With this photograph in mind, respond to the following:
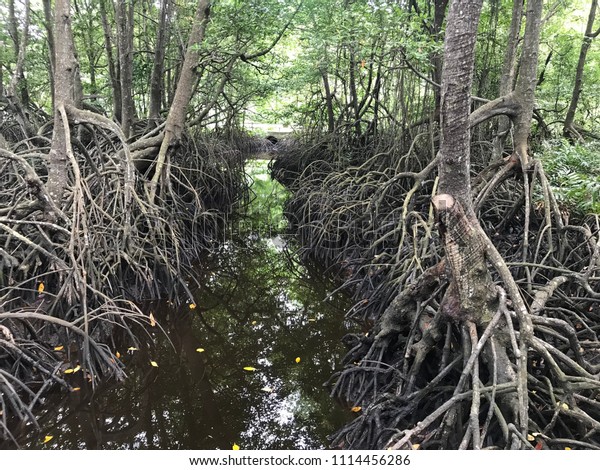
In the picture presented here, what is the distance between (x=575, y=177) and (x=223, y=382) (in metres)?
3.98

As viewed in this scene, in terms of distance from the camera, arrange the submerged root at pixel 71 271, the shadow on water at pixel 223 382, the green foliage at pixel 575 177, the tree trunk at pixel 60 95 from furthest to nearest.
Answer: the green foliage at pixel 575 177 → the tree trunk at pixel 60 95 → the submerged root at pixel 71 271 → the shadow on water at pixel 223 382

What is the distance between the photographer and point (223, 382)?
380cm

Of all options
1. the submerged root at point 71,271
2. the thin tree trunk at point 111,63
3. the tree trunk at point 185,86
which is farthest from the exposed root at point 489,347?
the thin tree trunk at point 111,63

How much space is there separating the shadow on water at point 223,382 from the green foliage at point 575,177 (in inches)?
102

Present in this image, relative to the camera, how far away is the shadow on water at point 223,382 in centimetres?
Answer: 313

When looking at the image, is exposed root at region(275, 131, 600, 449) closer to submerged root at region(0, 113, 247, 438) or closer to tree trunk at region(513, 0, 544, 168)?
tree trunk at region(513, 0, 544, 168)

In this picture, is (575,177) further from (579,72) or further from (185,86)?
(185,86)

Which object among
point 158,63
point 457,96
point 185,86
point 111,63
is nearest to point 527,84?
point 457,96

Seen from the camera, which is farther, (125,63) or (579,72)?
(579,72)

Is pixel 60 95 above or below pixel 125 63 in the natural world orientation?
below

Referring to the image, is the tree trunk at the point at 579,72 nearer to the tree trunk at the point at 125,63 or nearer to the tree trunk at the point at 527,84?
the tree trunk at the point at 527,84

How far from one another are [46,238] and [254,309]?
2448mm

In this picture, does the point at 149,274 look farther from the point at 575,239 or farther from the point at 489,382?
the point at 575,239

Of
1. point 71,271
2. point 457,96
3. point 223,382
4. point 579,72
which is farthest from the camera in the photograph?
point 579,72
